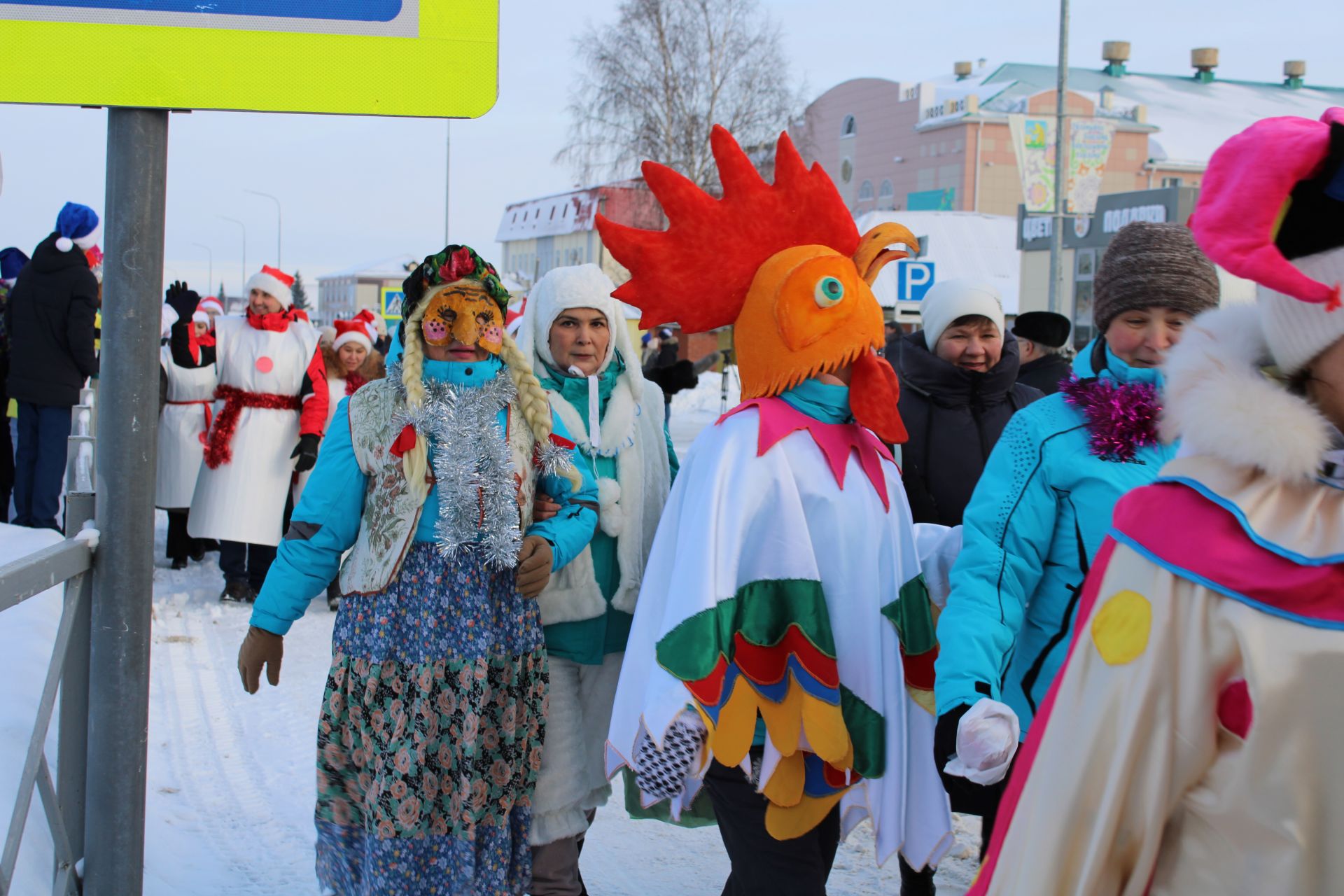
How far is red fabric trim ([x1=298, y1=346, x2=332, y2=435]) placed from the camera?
7266 millimetres

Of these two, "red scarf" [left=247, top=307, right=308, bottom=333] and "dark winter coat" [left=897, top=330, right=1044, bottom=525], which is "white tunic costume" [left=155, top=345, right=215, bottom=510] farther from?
"dark winter coat" [left=897, top=330, right=1044, bottom=525]

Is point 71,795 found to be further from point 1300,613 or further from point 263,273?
point 263,273

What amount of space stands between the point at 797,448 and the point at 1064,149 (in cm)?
2026

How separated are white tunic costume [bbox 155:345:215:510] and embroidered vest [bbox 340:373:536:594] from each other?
5459mm

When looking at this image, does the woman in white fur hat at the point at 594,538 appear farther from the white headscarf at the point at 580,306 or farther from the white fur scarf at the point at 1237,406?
the white fur scarf at the point at 1237,406

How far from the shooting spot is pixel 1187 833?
1309 millimetres

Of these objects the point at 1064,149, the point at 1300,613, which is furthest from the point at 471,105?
the point at 1064,149

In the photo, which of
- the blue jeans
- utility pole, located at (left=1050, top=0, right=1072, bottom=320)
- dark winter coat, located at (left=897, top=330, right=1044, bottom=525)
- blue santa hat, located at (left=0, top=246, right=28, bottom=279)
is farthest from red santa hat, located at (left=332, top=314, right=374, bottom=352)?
utility pole, located at (left=1050, top=0, right=1072, bottom=320)

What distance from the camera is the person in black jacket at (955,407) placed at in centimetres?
397

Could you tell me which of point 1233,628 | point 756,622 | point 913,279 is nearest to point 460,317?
point 756,622

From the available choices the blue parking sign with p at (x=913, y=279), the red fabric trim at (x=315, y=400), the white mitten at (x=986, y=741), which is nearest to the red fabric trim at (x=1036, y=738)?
the white mitten at (x=986, y=741)

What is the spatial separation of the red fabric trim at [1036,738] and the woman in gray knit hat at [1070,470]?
2.80 feet

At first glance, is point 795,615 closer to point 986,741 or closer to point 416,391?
point 986,741

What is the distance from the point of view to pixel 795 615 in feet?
8.55
